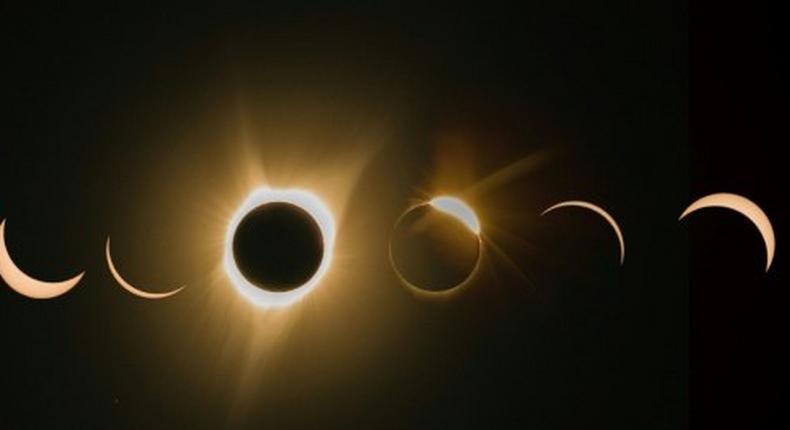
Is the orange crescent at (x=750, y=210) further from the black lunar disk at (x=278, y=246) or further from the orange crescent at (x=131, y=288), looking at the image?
the orange crescent at (x=131, y=288)

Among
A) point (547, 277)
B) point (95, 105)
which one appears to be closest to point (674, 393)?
point (547, 277)

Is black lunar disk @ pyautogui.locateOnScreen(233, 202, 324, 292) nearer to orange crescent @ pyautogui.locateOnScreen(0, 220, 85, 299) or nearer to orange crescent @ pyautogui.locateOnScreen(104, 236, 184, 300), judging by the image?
orange crescent @ pyautogui.locateOnScreen(104, 236, 184, 300)

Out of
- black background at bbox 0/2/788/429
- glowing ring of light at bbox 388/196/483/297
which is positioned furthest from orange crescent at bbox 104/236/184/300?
glowing ring of light at bbox 388/196/483/297

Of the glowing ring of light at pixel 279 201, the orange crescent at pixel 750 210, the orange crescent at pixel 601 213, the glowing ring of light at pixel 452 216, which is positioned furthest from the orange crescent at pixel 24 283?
the orange crescent at pixel 750 210

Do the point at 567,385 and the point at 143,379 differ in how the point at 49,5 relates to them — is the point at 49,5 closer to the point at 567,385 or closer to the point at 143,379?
the point at 143,379

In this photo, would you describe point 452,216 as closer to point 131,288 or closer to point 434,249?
point 434,249
